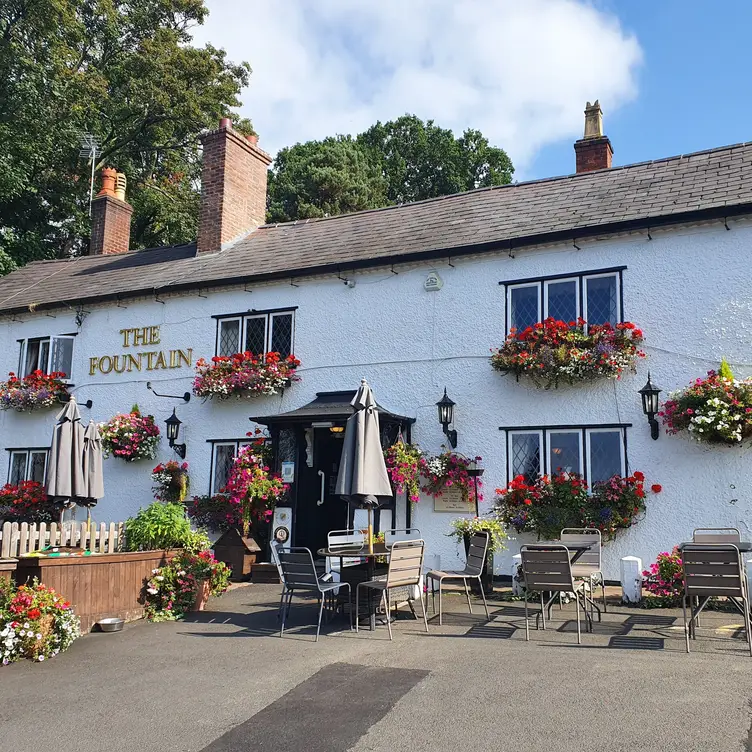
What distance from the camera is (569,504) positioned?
1127 centimetres

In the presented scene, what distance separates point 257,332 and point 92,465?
4.44m

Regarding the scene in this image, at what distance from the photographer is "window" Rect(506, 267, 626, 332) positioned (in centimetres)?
1207

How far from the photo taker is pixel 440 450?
12.6m

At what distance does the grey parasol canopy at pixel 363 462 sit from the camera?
357 inches

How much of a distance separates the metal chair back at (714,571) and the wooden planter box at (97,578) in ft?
20.3

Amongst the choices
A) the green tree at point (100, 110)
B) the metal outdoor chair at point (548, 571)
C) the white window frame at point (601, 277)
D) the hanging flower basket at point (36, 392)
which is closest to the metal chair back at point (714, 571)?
the metal outdoor chair at point (548, 571)

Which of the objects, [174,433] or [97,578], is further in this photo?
[174,433]

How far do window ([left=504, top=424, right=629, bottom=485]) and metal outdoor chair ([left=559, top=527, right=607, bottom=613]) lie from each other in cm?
108

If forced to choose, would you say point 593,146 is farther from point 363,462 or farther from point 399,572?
point 399,572

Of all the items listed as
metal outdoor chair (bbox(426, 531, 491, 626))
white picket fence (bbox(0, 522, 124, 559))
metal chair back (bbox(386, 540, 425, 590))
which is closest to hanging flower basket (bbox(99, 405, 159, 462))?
white picket fence (bbox(0, 522, 124, 559))

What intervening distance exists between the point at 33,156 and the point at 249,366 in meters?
16.1

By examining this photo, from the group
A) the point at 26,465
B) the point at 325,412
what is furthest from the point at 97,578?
the point at 26,465

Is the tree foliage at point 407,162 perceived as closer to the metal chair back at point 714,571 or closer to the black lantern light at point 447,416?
the black lantern light at point 447,416

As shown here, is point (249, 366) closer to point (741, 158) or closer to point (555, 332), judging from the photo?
point (555, 332)
